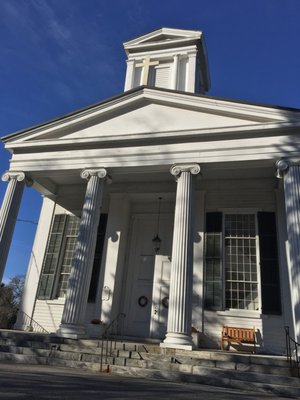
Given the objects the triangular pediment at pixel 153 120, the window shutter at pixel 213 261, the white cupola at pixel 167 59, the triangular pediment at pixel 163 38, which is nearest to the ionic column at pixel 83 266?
the triangular pediment at pixel 153 120

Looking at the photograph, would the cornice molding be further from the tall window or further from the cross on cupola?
the cross on cupola

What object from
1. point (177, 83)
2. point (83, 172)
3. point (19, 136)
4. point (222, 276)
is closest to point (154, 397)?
point (222, 276)

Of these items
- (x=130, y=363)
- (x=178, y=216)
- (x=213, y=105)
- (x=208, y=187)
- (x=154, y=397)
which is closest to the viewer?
(x=154, y=397)

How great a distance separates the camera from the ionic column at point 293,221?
8.03 metres

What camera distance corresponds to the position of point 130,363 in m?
7.17

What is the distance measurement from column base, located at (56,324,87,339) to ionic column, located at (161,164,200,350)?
92.1 inches

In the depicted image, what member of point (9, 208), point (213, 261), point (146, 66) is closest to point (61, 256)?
point (9, 208)

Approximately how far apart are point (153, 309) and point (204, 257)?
7.89 ft

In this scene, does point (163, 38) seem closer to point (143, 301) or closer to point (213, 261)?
point (213, 261)

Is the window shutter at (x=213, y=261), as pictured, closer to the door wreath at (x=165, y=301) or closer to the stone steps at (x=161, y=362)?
the door wreath at (x=165, y=301)

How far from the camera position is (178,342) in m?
8.14

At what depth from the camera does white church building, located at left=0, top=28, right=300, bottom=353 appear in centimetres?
950

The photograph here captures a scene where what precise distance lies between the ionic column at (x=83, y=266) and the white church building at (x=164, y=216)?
3 centimetres

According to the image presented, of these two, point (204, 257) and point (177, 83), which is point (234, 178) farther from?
point (177, 83)
